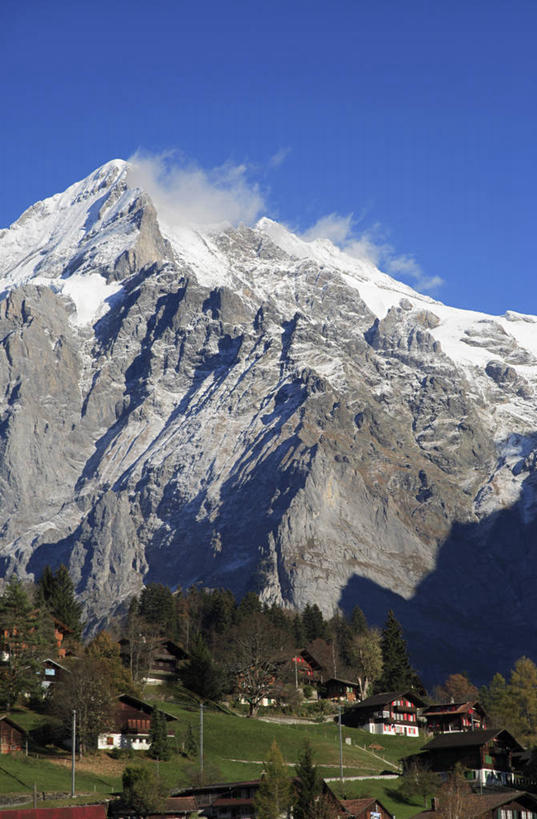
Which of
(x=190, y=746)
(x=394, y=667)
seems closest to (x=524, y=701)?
(x=394, y=667)

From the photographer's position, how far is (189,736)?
109125 millimetres

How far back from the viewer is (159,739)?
105m

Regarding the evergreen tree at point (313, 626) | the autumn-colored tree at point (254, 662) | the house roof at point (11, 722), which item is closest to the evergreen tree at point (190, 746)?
the house roof at point (11, 722)

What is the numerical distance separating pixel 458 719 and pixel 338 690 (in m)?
25.6

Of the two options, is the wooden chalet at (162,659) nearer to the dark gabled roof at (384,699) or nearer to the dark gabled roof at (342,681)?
the dark gabled roof at (342,681)

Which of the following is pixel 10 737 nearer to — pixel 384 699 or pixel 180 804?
pixel 180 804

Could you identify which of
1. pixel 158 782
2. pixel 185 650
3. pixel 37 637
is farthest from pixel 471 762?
pixel 185 650

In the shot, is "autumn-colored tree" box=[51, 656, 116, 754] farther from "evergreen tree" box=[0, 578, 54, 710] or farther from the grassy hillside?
"evergreen tree" box=[0, 578, 54, 710]

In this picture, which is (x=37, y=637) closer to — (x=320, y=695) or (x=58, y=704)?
(x=58, y=704)

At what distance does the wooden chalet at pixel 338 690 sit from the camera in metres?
157

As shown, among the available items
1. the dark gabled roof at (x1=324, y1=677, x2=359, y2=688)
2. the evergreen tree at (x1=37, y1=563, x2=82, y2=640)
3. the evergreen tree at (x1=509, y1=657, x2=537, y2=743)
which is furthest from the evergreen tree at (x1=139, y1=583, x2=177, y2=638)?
the evergreen tree at (x1=509, y1=657, x2=537, y2=743)

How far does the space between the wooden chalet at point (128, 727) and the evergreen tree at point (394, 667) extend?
173ft

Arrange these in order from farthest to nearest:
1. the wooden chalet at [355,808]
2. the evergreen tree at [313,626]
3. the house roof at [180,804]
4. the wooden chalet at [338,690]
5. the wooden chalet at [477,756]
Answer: the evergreen tree at [313,626], the wooden chalet at [338,690], the wooden chalet at [477,756], the house roof at [180,804], the wooden chalet at [355,808]

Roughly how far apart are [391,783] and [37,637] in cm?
3819
